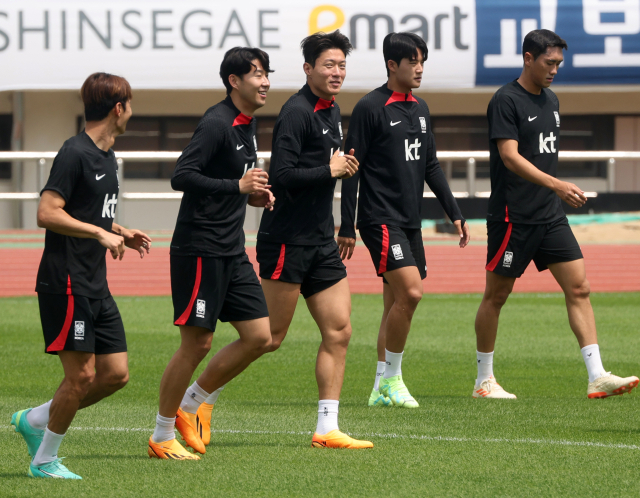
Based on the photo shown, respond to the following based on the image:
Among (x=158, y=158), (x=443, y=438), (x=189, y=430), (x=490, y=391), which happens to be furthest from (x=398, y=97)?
(x=158, y=158)

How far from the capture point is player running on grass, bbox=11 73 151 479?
4.68 m

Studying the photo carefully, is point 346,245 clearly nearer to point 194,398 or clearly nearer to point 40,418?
point 194,398

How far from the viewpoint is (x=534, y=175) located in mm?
6926

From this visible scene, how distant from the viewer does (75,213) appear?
4.73 meters

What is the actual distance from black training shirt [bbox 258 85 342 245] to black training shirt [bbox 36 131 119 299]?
1.13m

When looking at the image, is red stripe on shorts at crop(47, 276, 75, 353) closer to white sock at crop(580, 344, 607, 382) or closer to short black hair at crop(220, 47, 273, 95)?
short black hair at crop(220, 47, 273, 95)

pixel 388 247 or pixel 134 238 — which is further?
pixel 388 247

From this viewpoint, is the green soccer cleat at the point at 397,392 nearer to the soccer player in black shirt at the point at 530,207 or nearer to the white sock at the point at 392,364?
the white sock at the point at 392,364

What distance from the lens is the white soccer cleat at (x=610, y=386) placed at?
676 centimetres

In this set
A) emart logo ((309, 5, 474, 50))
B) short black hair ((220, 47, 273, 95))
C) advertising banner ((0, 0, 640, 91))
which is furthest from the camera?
emart logo ((309, 5, 474, 50))

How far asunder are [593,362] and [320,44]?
2906 millimetres

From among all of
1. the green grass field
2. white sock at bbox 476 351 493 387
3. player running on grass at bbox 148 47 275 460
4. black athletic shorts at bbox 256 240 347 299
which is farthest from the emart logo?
player running on grass at bbox 148 47 275 460

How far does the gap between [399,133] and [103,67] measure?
15.1m

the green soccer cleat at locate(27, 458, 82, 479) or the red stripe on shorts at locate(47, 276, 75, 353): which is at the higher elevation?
the red stripe on shorts at locate(47, 276, 75, 353)
